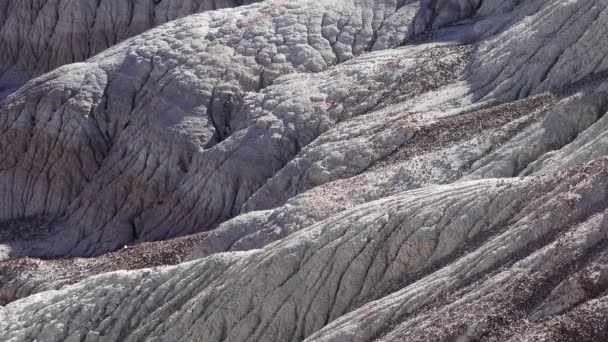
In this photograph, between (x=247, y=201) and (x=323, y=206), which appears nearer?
(x=323, y=206)

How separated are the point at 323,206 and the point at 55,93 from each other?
13933 mm

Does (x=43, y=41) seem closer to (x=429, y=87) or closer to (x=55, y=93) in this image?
(x=55, y=93)

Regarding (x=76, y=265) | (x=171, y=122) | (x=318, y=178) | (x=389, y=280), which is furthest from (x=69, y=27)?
(x=389, y=280)

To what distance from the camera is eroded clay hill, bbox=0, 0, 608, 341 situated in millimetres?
18500

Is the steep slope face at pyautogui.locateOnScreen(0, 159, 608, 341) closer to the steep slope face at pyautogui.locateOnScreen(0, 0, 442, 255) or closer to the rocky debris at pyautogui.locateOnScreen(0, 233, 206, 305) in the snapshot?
the rocky debris at pyautogui.locateOnScreen(0, 233, 206, 305)

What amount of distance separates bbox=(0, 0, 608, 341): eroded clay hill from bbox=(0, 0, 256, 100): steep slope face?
0.21m

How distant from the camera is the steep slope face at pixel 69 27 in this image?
150 feet

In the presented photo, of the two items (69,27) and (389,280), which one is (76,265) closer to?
(389,280)

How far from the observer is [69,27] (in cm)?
4662

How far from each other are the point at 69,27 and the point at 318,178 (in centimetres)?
2063

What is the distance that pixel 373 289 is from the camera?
20781mm

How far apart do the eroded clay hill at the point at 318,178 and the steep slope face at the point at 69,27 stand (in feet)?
0.68

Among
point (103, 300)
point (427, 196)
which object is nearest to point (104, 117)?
point (103, 300)

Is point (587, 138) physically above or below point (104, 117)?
above
